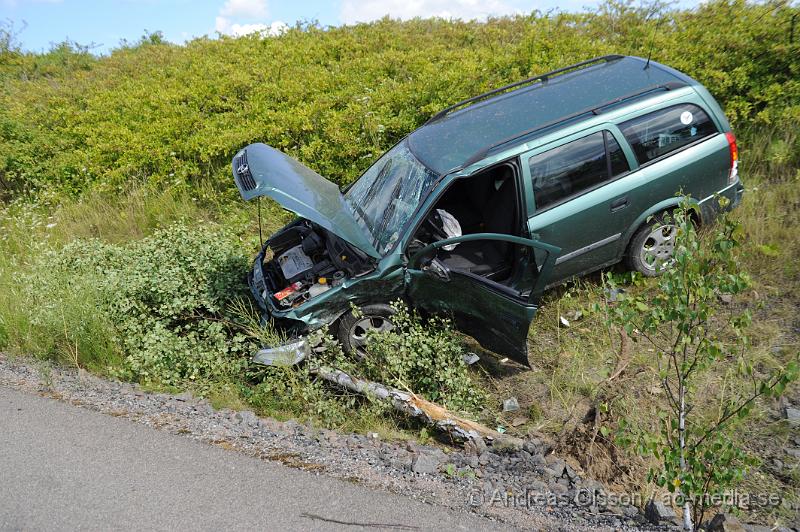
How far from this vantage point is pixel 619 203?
18.8 ft

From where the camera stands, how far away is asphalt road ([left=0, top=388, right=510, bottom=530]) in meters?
3.92

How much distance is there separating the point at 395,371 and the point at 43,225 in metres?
6.83

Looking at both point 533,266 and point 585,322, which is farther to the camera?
point 585,322

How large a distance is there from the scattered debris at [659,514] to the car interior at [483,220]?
2316mm

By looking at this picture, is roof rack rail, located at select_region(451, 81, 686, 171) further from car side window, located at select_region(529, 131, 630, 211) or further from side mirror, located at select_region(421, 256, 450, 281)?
side mirror, located at select_region(421, 256, 450, 281)

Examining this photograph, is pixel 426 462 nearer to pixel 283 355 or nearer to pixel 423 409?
pixel 423 409

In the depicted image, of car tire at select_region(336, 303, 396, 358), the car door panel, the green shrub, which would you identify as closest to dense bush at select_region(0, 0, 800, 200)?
the car door panel

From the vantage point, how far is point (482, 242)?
6.00 metres

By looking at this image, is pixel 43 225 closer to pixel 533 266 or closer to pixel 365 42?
pixel 365 42

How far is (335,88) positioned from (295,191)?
5.53m

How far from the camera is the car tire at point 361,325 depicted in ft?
18.2

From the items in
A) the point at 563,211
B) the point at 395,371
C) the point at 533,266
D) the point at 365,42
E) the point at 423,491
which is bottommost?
the point at 423,491

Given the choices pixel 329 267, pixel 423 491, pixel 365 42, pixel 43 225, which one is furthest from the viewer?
pixel 365 42

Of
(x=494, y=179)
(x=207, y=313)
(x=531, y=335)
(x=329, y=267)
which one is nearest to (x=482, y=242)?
(x=494, y=179)
